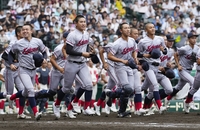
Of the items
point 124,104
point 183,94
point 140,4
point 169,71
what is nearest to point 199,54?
point 169,71

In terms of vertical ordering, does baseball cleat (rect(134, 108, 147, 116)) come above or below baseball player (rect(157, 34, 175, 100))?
below

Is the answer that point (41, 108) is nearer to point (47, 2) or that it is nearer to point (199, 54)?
point (199, 54)

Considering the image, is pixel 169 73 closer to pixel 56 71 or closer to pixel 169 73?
pixel 169 73

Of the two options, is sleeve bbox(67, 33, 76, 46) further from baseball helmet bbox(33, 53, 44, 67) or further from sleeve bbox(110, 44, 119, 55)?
sleeve bbox(110, 44, 119, 55)

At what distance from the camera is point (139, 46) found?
553 inches

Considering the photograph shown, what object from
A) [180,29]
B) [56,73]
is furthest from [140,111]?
[180,29]

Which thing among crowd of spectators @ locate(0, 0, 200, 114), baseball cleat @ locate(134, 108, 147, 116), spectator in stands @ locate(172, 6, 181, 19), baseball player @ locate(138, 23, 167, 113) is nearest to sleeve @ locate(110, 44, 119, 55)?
baseball player @ locate(138, 23, 167, 113)

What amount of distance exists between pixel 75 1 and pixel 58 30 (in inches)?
80.0

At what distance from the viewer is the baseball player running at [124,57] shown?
13078 mm

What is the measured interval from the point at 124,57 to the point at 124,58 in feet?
0.08

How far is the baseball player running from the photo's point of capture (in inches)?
515

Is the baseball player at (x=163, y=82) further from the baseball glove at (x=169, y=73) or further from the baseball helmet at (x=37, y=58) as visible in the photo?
the baseball helmet at (x=37, y=58)

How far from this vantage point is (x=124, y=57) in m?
13.3

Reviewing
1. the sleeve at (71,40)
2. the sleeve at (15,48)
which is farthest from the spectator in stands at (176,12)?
the sleeve at (15,48)
